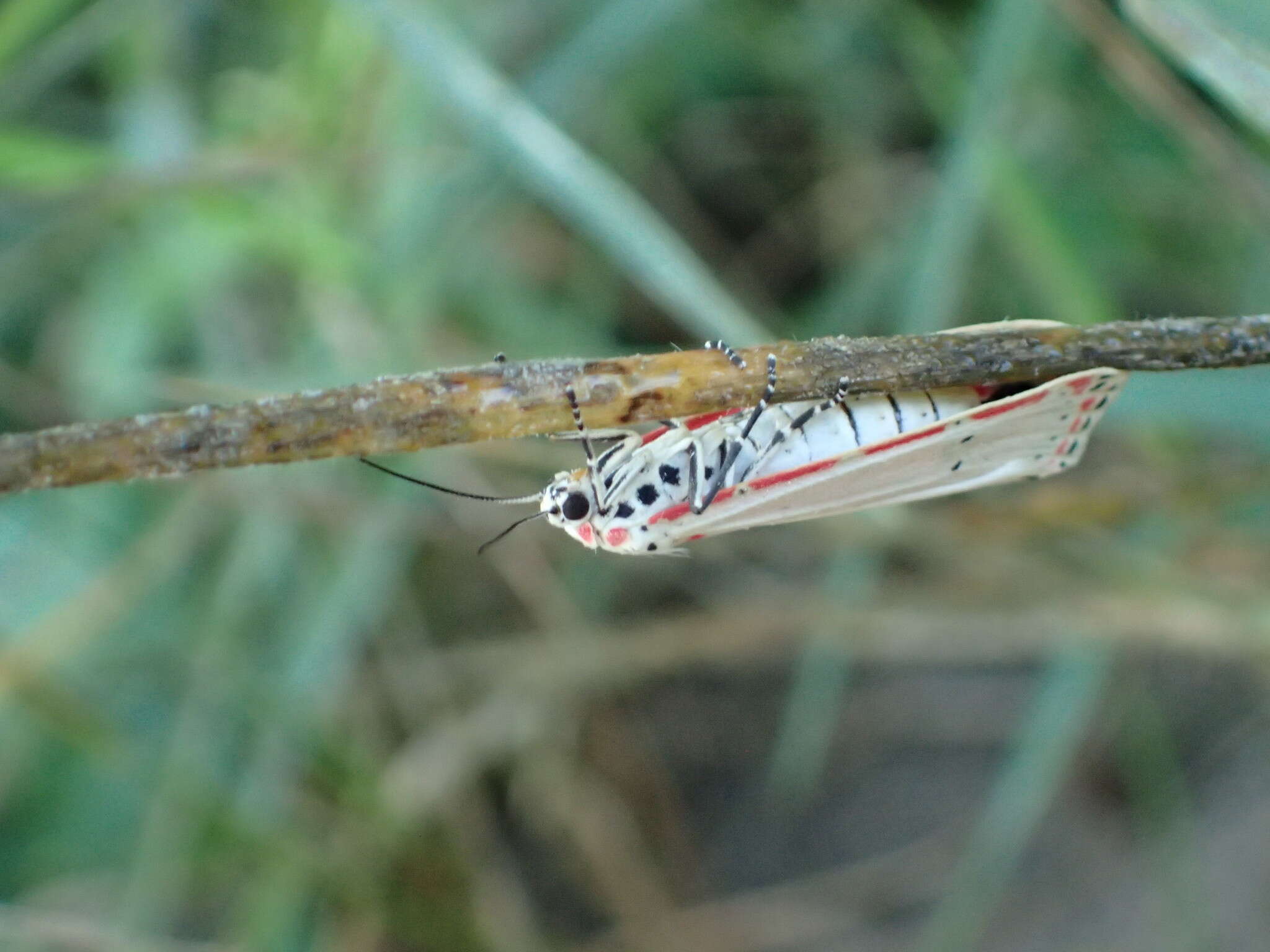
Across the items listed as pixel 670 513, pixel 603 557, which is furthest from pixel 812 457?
pixel 603 557

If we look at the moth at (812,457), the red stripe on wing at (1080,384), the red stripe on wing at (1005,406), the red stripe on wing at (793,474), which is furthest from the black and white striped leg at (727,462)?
the red stripe on wing at (1080,384)

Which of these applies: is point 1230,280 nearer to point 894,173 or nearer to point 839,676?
point 894,173

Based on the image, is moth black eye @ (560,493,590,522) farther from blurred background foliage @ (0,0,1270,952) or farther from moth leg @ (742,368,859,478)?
blurred background foliage @ (0,0,1270,952)

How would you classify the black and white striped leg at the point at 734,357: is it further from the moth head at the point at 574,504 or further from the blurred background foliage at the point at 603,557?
the blurred background foliage at the point at 603,557


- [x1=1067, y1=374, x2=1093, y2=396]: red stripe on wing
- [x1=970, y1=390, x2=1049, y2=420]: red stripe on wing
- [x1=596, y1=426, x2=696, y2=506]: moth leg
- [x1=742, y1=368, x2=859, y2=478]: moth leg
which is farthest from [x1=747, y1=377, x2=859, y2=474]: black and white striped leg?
[x1=1067, y1=374, x2=1093, y2=396]: red stripe on wing

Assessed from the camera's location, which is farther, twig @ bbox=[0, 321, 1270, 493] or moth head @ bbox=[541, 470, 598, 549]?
moth head @ bbox=[541, 470, 598, 549]

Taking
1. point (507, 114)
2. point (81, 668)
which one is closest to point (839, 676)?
point (507, 114)
